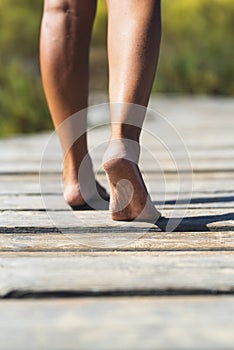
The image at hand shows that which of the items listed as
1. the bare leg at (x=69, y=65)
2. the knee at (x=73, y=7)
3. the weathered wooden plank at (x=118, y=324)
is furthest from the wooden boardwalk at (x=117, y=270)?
the knee at (x=73, y=7)

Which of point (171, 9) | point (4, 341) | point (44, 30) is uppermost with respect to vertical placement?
point (44, 30)

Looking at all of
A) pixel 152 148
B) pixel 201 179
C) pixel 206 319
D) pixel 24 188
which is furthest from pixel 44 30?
pixel 152 148

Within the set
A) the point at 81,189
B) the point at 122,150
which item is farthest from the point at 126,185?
the point at 81,189

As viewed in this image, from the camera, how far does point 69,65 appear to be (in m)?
1.76

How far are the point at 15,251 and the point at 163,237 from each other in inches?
11.1

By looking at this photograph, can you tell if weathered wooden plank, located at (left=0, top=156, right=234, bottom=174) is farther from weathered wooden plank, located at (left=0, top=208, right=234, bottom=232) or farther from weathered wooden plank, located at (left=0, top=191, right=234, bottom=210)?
weathered wooden plank, located at (left=0, top=208, right=234, bottom=232)

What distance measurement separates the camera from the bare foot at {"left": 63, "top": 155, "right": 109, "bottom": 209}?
1797 millimetres

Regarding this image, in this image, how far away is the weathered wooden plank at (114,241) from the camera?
1383mm

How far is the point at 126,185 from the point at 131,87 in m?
0.19

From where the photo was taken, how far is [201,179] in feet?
7.59

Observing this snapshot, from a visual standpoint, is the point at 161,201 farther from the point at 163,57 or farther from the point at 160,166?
the point at 163,57

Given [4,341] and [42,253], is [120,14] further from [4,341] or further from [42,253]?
[4,341]

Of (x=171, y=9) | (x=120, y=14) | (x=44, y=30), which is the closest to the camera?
(x=120, y=14)

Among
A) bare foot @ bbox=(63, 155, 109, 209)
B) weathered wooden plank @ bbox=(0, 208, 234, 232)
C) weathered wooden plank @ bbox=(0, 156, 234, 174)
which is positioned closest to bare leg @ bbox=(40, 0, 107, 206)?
bare foot @ bbox=(63, 155, 109, 209)
